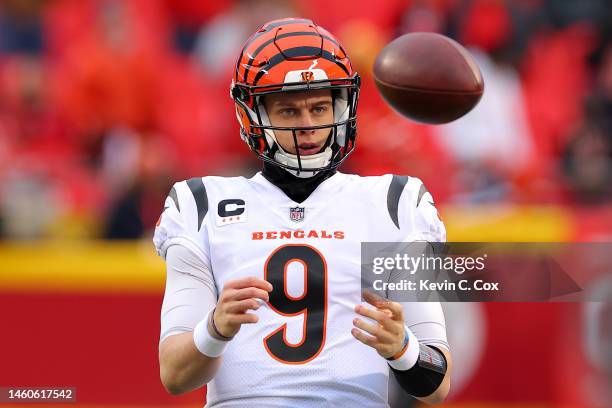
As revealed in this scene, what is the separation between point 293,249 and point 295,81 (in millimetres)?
421

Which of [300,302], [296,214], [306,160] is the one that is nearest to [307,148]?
[306,160]

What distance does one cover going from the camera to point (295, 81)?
117 inches

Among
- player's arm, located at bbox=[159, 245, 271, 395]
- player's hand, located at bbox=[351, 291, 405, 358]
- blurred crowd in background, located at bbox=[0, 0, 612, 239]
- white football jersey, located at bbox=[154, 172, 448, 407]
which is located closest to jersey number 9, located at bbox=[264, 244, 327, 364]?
white football jersey, located at bbox=[154, 172, 448, 407]

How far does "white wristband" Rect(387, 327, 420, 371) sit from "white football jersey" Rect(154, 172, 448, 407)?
0.17 m

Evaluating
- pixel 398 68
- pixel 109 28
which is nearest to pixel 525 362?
pixel 398 68

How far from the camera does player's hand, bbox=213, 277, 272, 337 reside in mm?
2568

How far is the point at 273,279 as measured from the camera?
288 cm

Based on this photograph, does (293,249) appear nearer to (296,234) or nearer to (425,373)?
(296,234)

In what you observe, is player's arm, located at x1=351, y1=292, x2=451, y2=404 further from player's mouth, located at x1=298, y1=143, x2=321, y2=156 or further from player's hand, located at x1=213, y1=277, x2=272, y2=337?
player's mouth, located at x1=298, y1=143, x2=321, y2=156

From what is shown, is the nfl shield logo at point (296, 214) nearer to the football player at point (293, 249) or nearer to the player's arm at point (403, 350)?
the football player at point (293, 249)

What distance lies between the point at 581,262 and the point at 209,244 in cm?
199

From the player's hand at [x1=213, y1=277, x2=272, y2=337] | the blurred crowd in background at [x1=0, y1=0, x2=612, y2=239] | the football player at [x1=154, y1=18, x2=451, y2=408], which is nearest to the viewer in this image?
the player's hand at [x1=213, y1=277, x2=272, y2=337]

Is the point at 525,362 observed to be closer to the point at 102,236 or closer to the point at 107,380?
the point at 107,380

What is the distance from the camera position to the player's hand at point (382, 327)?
2580 millimetres
